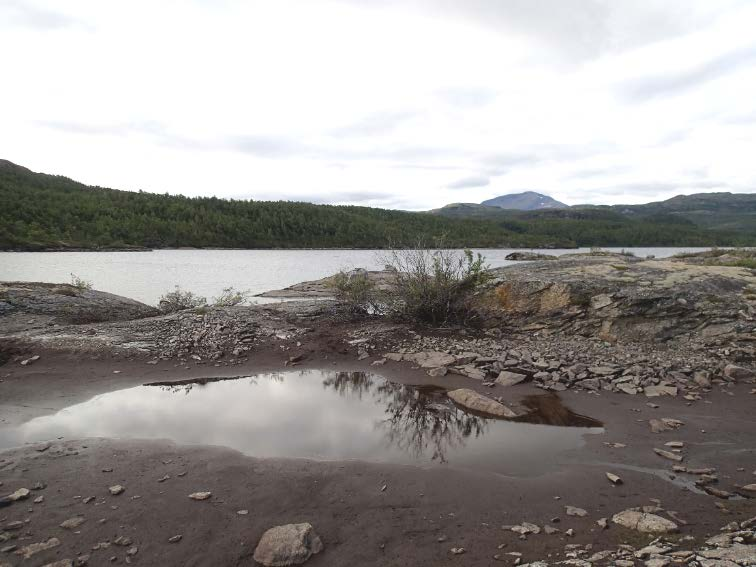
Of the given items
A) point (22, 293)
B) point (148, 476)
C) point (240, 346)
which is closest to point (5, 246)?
point (22, 293)

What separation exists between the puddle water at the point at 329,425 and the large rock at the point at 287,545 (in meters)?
1.85

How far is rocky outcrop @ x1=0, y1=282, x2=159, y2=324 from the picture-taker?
41.3ft

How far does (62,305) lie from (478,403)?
478 inches

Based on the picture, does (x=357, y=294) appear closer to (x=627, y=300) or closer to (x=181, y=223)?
(x=627, y=300)

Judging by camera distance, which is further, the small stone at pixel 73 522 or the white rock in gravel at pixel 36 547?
the small stone at pixel 73 522

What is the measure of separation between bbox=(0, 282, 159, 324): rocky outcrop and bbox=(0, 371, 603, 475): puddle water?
5760 millimetres

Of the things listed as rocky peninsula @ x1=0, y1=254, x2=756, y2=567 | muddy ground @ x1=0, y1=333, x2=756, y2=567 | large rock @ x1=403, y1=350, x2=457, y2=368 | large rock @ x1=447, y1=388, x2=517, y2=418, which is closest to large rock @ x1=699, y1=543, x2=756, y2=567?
rocky peninsula @ x1=0, y1=254, x2=756, y2=567

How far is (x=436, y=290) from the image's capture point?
43.3ft

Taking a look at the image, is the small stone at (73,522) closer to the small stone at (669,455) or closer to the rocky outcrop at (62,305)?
the small stone at (669,455)

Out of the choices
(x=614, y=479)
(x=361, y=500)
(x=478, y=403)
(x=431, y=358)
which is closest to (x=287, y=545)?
(x=361, y=500)

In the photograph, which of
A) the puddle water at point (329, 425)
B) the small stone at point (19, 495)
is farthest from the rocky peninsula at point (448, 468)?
the puddle water at point (329, 425)

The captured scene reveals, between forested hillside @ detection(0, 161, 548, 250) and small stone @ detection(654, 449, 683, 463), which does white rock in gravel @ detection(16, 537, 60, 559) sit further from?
forested hillside @ detection(0, 161, 548, 250)

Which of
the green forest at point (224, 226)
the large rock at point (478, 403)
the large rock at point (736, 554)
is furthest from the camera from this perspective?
the green forest at point (224, 226)

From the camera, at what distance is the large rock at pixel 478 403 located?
7831mm
